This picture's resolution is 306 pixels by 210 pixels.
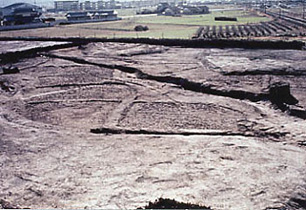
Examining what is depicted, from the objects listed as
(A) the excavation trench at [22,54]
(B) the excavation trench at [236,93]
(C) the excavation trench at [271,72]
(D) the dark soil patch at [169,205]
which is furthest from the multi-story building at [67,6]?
(D) the dark soil patch at [169,205]

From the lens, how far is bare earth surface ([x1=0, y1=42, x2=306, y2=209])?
18.9 ft

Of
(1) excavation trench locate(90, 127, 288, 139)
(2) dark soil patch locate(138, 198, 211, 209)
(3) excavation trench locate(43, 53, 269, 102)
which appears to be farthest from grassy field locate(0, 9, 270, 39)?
(2) dark soil patch locate(138, 198, 211, 209)

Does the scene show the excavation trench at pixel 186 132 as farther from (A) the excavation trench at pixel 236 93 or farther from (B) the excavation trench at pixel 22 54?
(B) the excavation trench at pixel 22 54

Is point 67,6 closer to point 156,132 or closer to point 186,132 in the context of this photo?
point 156,132

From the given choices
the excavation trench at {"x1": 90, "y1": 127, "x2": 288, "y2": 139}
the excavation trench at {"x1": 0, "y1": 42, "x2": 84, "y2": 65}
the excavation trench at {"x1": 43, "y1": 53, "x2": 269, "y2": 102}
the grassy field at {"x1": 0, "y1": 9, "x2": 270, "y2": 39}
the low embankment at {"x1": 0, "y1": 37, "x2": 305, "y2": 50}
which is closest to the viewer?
the excavation trench at {"x1": 90, "y1": 127, "x2": 288, "y2": 139}

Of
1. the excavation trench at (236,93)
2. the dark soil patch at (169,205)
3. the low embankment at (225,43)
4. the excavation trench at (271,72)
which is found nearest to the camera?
the dark soil patch at (169,205)

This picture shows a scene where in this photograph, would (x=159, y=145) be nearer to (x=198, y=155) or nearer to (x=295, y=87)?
(x=198, y=155)

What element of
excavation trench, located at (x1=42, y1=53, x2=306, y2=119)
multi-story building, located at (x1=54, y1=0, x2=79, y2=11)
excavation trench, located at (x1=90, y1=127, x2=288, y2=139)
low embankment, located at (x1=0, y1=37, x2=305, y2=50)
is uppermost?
multi-story building, located at (x1=54, y1=0, x2=79, y2=11)

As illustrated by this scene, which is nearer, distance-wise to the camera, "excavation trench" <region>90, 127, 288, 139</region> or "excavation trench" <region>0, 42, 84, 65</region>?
"excavation trench" <region>90, 127, 288, 139</region>

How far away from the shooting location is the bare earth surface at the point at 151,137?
5.76 meters

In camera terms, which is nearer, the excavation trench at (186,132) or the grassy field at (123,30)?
the excavation trench at (186,132)

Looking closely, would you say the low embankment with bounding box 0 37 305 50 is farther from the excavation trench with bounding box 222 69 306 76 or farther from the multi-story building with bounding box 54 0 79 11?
the multi-story building with bounding box 54 0 79 11

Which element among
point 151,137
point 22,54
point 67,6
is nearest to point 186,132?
point 151,137

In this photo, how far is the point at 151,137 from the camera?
26.3ft
